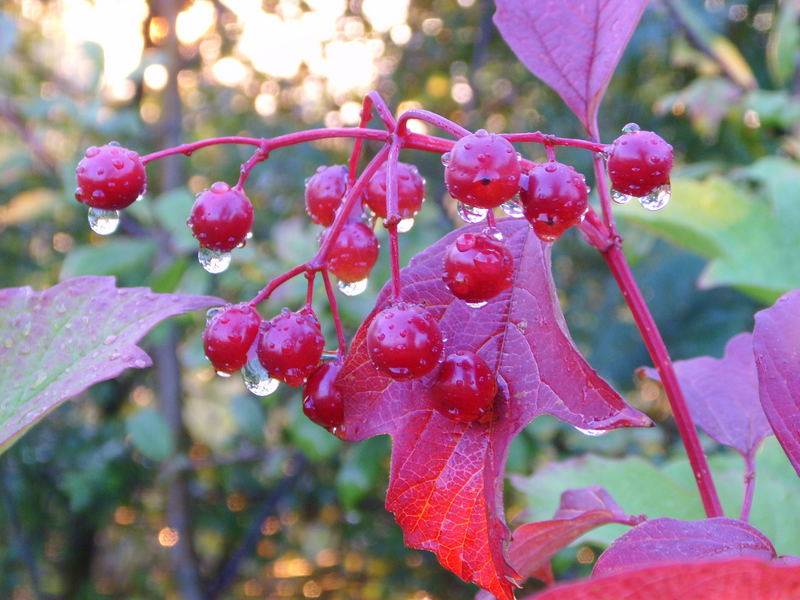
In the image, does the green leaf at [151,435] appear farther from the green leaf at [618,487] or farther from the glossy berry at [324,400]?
the glossy berry at [324,400]

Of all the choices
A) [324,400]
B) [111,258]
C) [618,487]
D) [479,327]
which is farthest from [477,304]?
[111,258]

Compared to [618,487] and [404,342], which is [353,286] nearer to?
[404,342]

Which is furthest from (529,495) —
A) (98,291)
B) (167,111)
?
(167,111)

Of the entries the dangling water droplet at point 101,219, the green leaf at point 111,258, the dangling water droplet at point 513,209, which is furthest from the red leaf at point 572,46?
the green leaf at point 111,258

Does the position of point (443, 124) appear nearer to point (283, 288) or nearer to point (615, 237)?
point (615, 237)

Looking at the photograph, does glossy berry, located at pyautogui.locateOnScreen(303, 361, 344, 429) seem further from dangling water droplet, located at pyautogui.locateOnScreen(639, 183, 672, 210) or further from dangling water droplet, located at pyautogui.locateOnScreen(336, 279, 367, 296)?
dangling water droplet, located at pyautogui.locateOnScreen(639, 183, 672, 210)

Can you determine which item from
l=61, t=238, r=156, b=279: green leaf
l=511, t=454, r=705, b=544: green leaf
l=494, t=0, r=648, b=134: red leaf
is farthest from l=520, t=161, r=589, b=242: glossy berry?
l=61, t=238, r=156, b=279: green leaf

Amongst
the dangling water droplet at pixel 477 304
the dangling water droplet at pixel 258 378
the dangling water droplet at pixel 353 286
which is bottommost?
the dangling water droplet at pixel 258 378
